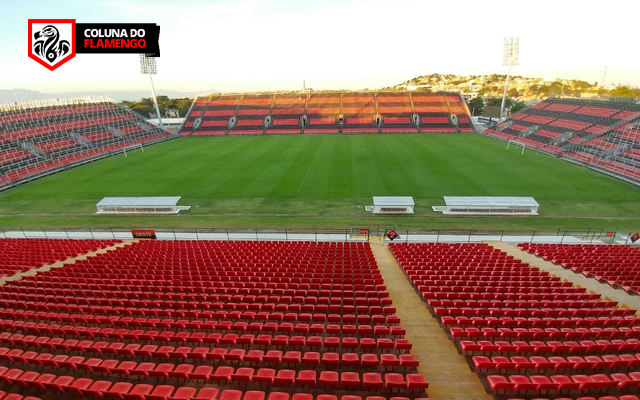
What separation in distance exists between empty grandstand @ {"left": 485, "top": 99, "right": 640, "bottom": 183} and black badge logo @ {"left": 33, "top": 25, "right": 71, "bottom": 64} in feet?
212

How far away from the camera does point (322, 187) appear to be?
33000 millimetres

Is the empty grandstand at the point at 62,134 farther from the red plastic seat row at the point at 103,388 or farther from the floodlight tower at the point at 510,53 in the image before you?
the floodlight tower at the point at 510,53

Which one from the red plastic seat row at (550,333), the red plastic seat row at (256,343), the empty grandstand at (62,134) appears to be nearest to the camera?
the red plastic seat row at (256,343)

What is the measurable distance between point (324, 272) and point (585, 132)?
5549 cm

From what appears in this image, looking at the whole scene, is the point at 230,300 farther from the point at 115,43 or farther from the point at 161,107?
the point at 161,107

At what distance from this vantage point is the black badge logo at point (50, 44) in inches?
1326

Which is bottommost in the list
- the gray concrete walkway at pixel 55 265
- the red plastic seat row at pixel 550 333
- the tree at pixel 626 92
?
the gray concrete walkway at pixel 55 265

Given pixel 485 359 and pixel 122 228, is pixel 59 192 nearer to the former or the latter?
pixel 122 228

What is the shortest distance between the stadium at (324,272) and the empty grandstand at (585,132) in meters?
0.51

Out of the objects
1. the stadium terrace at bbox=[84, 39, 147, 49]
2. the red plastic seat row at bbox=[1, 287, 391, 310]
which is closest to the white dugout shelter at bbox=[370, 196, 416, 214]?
the red plastic seat row at bbox=[1, 287, 391, 310]

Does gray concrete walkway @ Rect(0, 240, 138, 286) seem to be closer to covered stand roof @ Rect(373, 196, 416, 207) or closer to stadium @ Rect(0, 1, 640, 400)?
stadium @ Rect(0, 1, 640, 400)

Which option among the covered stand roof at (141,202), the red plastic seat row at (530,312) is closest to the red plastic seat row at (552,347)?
the red plastic seat row at (530,312)

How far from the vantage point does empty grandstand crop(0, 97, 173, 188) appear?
43.2m

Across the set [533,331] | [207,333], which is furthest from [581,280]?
[207,333]
